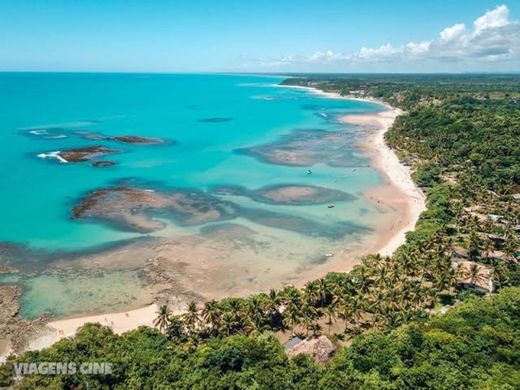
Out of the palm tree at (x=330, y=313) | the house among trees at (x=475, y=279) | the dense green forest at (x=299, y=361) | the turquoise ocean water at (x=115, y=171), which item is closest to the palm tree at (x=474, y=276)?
the house among trees at (x=475, y=279)

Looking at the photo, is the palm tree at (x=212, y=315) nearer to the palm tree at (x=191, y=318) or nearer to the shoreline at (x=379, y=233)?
the palm tree at (x=191, y=318)

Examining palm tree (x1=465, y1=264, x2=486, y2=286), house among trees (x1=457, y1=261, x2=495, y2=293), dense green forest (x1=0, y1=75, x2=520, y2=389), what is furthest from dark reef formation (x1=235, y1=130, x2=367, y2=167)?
palm tree (x1=465, y1=264, x2=486, y2=286)

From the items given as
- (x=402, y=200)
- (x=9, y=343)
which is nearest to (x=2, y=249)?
(x=9, y=343)

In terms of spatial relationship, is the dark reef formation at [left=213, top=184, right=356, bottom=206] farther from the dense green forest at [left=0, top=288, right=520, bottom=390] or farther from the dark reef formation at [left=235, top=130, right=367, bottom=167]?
the dense green forest at [left=0, top=288, right=520, bottom=390]

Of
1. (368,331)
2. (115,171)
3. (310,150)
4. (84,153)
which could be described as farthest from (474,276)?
(84,153)

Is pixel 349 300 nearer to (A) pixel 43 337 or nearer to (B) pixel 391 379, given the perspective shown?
(B) pixel 391 379
